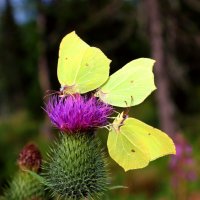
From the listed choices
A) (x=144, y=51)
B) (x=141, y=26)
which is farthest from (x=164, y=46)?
(x=144, y=51)

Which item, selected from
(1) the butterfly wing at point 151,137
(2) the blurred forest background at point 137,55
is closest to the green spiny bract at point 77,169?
(1) the butterfly wing at point 151,137

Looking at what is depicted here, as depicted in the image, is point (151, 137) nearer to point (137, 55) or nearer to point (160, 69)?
point (160, 69)

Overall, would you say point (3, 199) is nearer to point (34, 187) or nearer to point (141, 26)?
point (34, 187)

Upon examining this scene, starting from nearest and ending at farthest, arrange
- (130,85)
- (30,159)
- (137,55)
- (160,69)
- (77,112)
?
(77,112)
(130,85)
(30,159)
(160,69)
(137,55)

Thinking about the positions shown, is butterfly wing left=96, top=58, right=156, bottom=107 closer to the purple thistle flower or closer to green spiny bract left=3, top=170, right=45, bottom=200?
the purple thistle flower

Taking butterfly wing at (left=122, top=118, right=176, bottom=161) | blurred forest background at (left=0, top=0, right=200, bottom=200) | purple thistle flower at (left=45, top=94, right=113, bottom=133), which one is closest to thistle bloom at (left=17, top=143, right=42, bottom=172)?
purple thistle flower at (left=45, top=94, right=113, bottom=133)

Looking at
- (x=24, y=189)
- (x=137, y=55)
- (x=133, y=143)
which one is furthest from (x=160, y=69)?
(x=133, y=143)

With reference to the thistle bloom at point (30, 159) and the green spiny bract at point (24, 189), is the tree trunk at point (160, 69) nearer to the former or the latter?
the green spiny bract at point (24, 189)

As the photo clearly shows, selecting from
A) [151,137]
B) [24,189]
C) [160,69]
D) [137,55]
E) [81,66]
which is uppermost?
[81,66]
